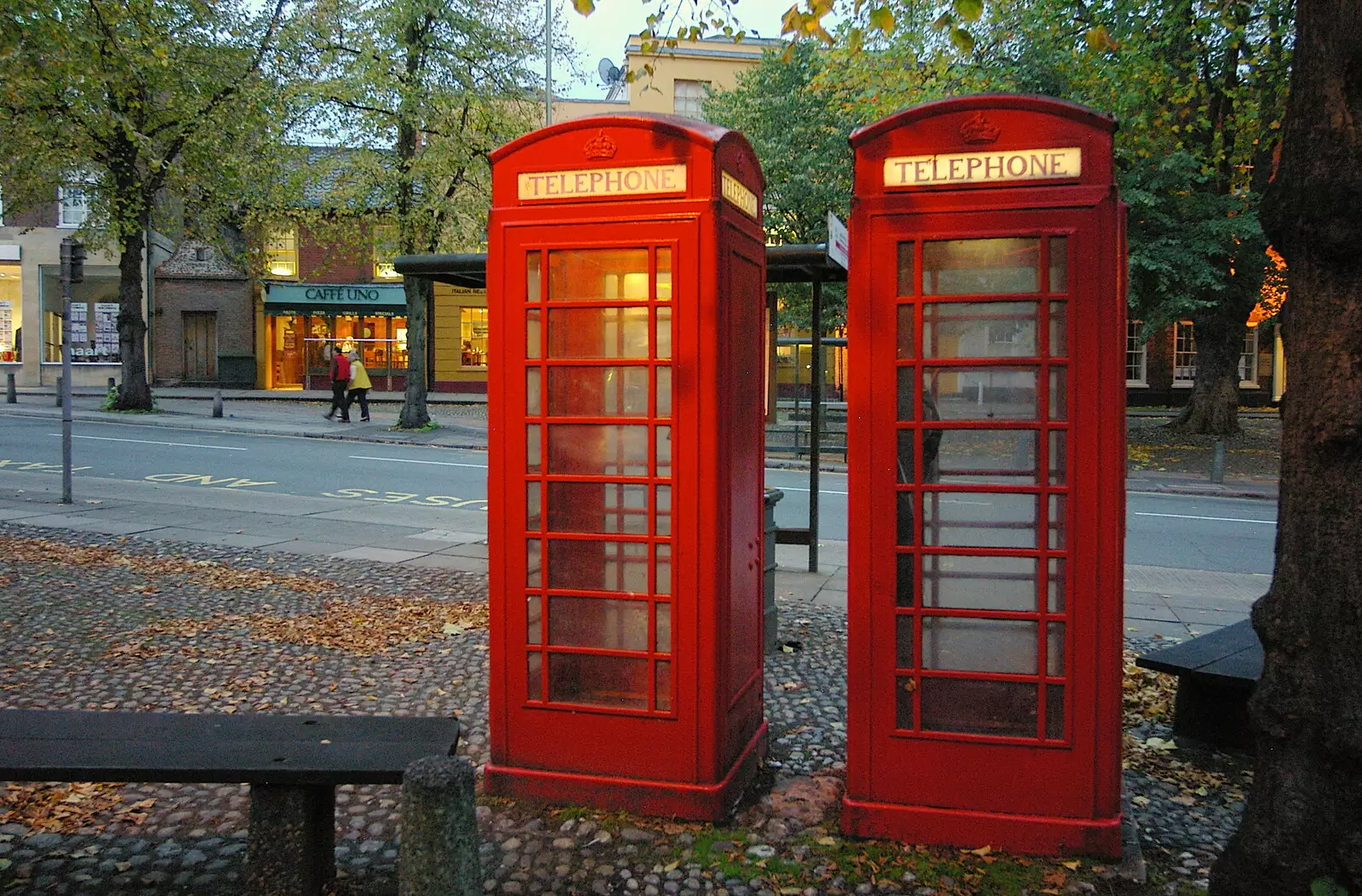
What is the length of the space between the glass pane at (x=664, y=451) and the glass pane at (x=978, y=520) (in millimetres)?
913

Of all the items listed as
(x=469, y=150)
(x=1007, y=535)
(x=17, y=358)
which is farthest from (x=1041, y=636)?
(x=17, y=358)

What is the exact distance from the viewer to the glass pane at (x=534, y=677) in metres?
4.11

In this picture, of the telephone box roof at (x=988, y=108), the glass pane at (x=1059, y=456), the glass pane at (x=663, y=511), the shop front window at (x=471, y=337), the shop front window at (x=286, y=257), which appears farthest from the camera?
the shop front window at (x=471, y=337)

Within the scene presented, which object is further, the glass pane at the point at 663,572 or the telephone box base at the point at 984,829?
the glass pane at the point at 663,572

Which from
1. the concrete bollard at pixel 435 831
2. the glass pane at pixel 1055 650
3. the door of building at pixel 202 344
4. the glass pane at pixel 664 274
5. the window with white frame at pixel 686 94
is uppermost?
the window with white frame at pixel 686 94

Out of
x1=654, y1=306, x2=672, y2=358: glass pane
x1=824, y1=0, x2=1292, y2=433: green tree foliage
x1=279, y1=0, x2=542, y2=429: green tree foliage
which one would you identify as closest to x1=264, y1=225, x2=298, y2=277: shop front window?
x1=279, y1=0, x2=542, y2=429: green tree foliage

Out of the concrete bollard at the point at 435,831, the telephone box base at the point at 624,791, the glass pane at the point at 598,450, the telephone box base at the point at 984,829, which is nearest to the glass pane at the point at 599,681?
the telephone box base at the point at 624,791

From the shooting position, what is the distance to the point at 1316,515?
10.3 ft

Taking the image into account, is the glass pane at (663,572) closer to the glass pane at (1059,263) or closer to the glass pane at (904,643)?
the glass pane at (904,643)

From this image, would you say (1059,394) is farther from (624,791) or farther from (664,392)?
(624,791)

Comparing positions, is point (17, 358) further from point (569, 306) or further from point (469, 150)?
point (569, 306)

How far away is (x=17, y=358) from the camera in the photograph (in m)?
35.8

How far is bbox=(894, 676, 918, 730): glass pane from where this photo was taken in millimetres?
3785

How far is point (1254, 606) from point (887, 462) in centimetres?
122
